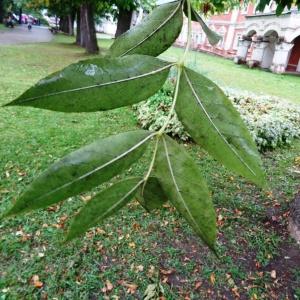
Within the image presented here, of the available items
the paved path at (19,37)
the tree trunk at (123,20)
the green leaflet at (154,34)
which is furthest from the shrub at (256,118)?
the paved path at (19,37)

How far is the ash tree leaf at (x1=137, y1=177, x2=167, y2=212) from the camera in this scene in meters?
0.37

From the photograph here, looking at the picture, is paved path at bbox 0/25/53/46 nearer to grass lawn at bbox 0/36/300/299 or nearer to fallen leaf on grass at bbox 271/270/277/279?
grass lawn at bbox 0/36/300/299

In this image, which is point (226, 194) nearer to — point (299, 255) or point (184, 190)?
point (299, 255)

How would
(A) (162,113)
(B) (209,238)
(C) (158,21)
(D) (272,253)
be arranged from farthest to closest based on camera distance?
(A) (162,113) → (D) (272,253) → (C) (158,21) → (B) (209,238)

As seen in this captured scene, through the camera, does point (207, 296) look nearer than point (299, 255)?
Yes

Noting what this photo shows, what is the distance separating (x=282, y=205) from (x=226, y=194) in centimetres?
61

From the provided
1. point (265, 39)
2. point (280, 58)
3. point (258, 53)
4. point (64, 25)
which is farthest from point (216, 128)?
point (64, 25)

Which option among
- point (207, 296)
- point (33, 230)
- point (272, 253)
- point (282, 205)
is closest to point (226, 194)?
point (282, 205)

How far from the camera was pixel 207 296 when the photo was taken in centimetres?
253

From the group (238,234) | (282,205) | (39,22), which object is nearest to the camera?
(238,234)

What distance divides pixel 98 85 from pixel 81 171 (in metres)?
0.09

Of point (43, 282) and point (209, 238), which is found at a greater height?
point (209, 238)

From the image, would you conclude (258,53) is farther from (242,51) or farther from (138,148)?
(138,148)

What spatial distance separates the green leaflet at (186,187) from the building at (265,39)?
15.3 meters
